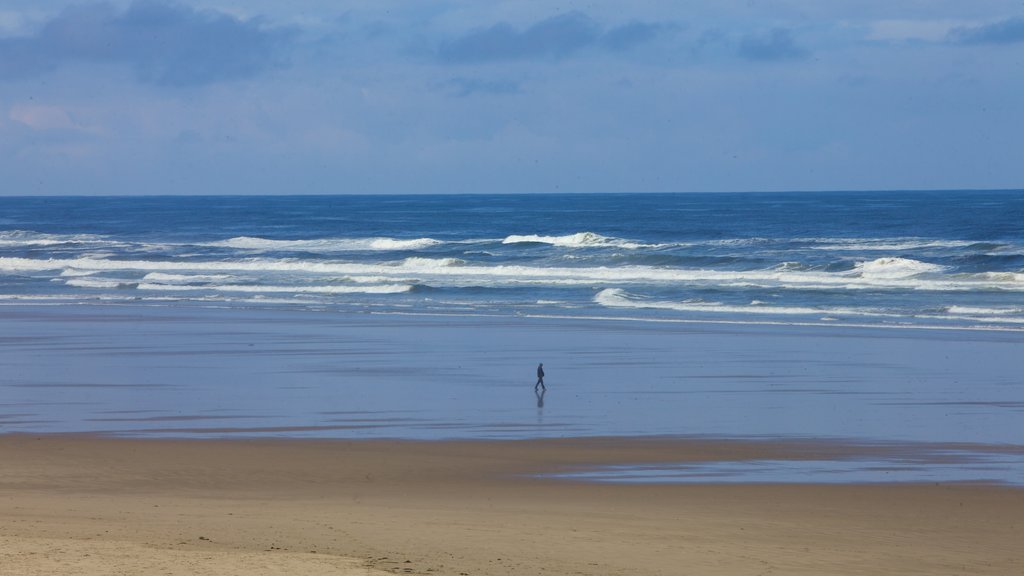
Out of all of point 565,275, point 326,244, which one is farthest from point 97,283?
point 326,244

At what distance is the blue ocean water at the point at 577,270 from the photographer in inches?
1267

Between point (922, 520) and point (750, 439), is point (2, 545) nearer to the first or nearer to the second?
point (922, 520)

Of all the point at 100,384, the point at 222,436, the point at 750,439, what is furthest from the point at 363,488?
the point at 100,384

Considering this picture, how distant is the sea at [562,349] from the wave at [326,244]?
5577mm

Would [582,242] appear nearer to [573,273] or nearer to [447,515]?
[573,273]

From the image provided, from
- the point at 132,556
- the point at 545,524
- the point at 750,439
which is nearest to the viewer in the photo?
→ the point at 132,556

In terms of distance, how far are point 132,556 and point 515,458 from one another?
5785mm

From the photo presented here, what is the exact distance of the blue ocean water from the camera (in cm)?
3219

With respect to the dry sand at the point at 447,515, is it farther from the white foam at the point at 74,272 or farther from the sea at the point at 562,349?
the white foam at the point at 74,272

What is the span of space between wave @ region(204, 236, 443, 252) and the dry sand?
1787 inches

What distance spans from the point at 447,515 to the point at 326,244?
173 ft

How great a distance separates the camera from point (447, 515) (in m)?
10.5

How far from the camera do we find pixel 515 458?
43.6ft

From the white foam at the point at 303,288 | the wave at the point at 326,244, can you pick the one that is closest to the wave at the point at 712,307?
the white foam at the point at 303,288
